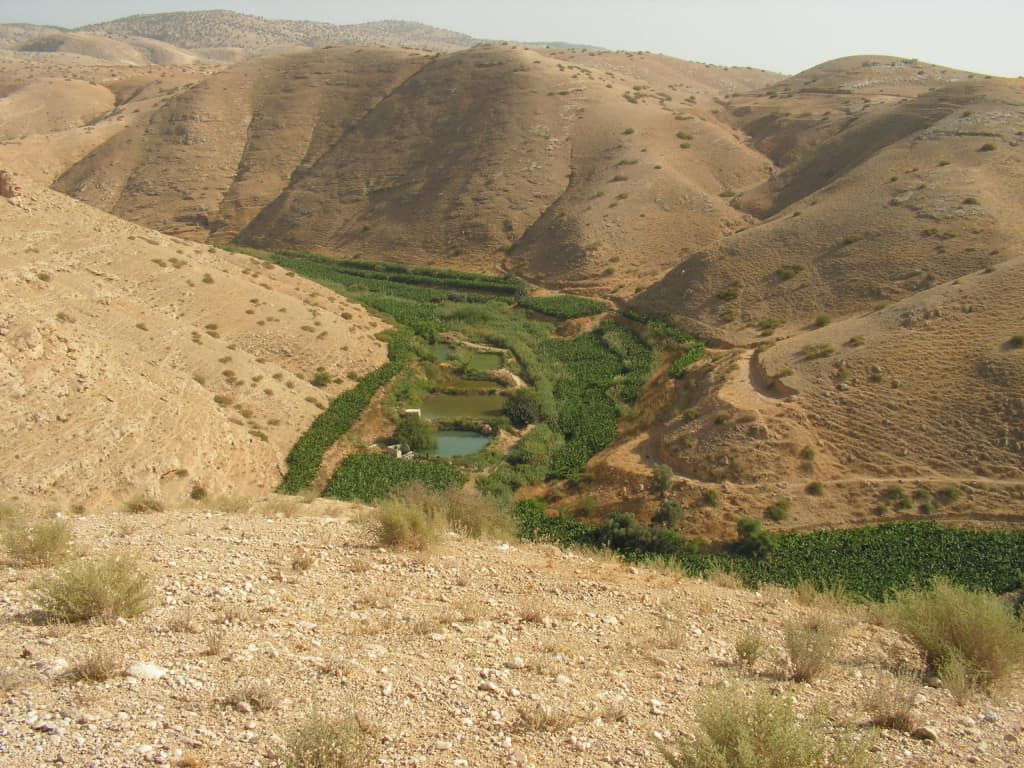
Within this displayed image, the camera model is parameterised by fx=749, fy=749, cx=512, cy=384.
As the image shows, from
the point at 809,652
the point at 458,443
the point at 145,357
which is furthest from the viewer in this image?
the point at 458,443

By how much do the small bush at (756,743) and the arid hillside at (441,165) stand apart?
45.8 meters

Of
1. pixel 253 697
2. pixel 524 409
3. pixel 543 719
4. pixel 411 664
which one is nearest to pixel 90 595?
pixel 253 697

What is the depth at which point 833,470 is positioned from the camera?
973 inches

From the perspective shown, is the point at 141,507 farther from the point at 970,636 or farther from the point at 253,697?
the point at 970,636

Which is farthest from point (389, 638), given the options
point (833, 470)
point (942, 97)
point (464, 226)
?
point (942, 97)

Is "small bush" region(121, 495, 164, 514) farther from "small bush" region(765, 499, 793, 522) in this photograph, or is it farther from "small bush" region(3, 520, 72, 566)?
"small bush" region(765, 499, 793, 522)

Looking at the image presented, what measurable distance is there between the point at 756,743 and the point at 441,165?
6779 cm

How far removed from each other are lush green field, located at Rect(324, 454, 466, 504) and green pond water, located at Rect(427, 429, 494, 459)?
5.76 feet

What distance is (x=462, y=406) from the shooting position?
3503cm

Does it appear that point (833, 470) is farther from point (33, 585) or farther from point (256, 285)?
point (256, 285)

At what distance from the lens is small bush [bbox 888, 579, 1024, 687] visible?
9461 mm

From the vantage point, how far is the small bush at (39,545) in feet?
36.0

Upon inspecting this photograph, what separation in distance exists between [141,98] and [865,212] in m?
86.8

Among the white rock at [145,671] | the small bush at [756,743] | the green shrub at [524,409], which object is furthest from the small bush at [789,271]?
the white rock at [145,671]
